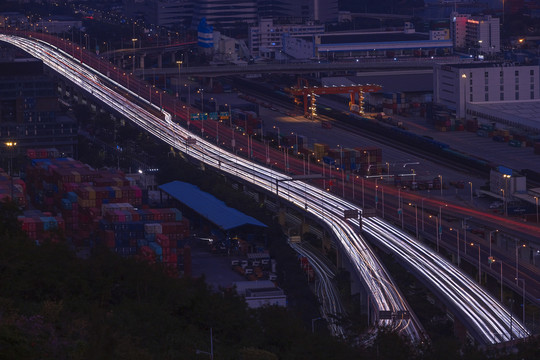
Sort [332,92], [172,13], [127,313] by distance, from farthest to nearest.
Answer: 1. [172,13]
2. [332,92]
3. [127,313]

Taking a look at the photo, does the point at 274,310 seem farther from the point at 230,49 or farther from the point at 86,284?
the point at 230,49

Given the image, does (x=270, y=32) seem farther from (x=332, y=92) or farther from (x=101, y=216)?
(x=101, y=216)

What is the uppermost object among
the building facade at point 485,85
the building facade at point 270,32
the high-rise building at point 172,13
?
the high-rise building at point 172,13

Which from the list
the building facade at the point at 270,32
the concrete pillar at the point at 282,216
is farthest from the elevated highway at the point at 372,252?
the building facade at the point at 270,32

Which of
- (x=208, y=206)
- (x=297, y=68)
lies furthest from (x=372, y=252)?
(x=297, y=68)

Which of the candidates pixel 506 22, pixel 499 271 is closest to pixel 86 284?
Answer: pixel 499 271

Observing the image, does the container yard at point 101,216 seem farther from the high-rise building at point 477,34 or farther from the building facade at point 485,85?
the high-rise building at point 477,34
